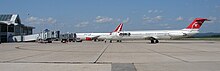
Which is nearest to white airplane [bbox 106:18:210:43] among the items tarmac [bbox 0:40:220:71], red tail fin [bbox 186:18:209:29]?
red tail fin [bbox 186:18:209:29]

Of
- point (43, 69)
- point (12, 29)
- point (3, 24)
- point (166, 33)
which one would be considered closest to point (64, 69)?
point (43, 69)

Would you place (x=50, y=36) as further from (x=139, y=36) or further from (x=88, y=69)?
(x=88, y=69)

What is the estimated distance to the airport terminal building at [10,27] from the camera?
72.3 m

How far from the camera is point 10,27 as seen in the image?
7769 centimetres

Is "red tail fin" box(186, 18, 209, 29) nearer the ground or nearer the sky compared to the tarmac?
nearer the sky

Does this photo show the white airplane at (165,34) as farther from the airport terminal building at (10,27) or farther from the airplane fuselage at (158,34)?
the airport terminal building at (10,27)

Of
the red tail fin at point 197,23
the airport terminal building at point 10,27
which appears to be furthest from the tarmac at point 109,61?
the airport terminal building at point 10,27

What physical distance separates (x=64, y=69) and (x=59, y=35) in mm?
66456

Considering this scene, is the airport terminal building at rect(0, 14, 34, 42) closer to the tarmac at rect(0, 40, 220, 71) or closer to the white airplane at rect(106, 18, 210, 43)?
the white airplane at rect(106, 18, 210, 43)

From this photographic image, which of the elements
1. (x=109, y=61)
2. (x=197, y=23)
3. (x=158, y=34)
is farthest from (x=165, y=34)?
(x=109, y=61)

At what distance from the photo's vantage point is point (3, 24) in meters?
71.4

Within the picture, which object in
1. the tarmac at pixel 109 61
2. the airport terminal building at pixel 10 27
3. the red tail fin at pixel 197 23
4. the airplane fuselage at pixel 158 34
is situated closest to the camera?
the tarmac at pixel 109 61

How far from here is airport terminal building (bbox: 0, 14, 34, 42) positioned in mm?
72312

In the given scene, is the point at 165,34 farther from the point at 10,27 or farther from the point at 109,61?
the point at 109,61
